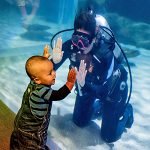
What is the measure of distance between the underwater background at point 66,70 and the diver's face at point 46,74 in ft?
5.78

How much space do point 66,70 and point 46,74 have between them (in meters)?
4.14

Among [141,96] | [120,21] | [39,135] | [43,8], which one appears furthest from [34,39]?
[43,8]

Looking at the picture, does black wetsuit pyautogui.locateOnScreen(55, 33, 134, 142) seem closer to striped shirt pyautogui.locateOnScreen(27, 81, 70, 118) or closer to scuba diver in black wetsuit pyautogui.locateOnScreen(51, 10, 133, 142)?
scuba diver in black wetsuit pyautogui.locateOnScreen(51, 10, 133, 142)

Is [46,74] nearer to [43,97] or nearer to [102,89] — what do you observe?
[43,97]

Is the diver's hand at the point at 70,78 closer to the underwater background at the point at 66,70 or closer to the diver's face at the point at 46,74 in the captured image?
the diver's face at the point at 46,74

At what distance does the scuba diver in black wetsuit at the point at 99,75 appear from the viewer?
10.3ft

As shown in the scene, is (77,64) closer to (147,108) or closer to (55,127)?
(55,127)

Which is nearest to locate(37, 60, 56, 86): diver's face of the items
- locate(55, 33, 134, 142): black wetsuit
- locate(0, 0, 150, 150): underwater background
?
locate(55, 33, 134, 142): black wetsuit

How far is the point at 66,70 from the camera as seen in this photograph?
624 cm

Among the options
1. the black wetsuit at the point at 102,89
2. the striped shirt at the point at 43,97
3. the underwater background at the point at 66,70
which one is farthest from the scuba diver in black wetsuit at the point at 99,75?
the striped shirt at the point at 43,97

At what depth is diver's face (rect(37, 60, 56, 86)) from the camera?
209 centimetres

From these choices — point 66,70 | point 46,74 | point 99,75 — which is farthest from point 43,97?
point 66,70

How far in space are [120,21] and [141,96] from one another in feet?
21.6

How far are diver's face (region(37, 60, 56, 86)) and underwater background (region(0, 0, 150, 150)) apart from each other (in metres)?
1.76
